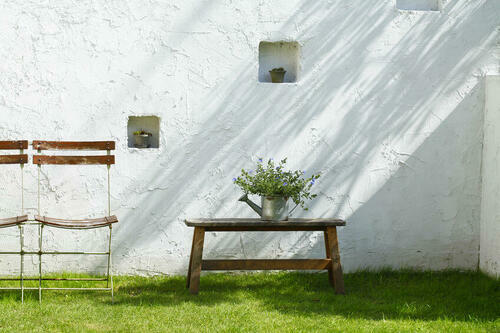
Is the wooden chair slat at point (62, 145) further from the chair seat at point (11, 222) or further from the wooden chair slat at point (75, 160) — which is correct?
the chair seat at point (11, 222)

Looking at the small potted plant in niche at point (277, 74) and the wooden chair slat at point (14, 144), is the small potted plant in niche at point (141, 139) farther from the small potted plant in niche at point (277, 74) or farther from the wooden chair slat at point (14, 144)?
the small potted plant in niche at point (277, 74)

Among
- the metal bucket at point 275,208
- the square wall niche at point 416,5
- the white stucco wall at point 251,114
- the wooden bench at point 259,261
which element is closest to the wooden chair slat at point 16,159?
the white stucco wall at point 251,114

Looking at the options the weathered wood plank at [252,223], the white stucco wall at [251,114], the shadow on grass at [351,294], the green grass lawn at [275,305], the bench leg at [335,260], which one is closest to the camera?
the green grass lawn at [275,305]

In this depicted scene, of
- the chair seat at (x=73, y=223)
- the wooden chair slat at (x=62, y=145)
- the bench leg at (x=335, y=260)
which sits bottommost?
the bench leg at (x=335, y=260)

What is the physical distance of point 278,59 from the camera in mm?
4914

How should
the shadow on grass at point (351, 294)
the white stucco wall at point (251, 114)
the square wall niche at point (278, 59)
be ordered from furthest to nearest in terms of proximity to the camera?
1. the square wall niche at point (278, 59)
2. the white stucco wall at point (251, 114)
3. the shadow on grass at point (351, 294)

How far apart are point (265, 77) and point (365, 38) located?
82 cm

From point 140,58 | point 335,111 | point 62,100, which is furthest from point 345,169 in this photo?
point 62,100

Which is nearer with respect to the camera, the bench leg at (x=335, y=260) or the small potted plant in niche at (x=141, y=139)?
the bench leg at (x=335, y=260)

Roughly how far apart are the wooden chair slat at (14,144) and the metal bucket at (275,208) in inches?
65.1

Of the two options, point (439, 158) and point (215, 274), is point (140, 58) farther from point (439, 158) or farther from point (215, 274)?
point (439, 158)

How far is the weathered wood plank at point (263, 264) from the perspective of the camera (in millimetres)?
4117

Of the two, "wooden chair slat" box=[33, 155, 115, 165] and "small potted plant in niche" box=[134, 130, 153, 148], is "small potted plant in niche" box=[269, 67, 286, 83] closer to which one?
"small potted plant in niche" box=[134, 130, 153, 148]

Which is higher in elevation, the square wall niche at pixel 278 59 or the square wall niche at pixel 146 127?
the square wall niche at pixel 278 59
